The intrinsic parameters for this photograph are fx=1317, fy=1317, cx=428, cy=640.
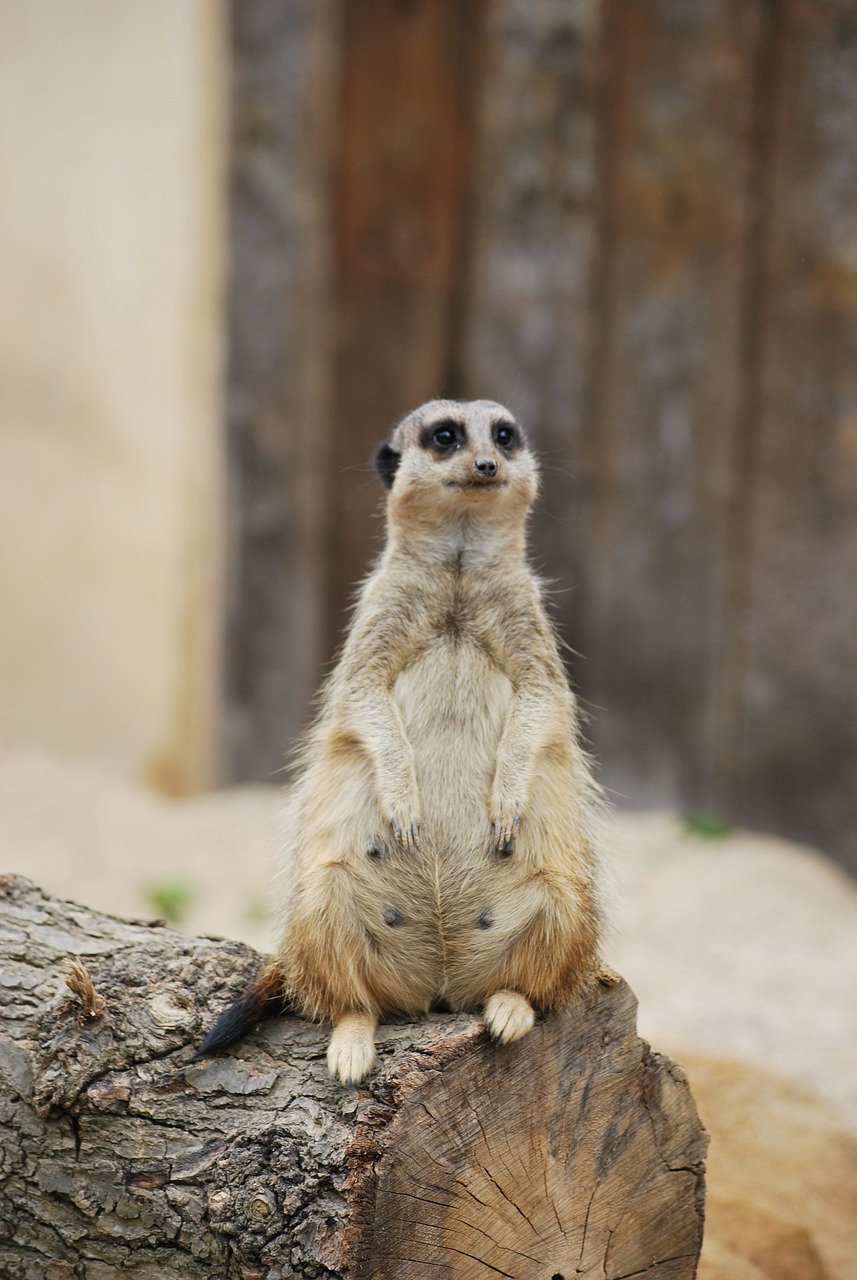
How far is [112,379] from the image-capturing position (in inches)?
199

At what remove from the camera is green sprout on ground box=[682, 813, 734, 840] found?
482cm

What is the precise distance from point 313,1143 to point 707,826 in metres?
3.28

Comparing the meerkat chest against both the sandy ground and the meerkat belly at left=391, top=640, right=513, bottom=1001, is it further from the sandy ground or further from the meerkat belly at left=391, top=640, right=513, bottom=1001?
the sandy ground

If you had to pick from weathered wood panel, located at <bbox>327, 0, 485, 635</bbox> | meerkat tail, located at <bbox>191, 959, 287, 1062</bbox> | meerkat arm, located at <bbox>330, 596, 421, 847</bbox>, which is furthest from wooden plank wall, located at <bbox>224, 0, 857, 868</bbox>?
meerkat tail, located at <bbox>191, 959, 287, 1062</bbox>

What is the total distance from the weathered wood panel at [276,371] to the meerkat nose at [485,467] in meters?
2.94

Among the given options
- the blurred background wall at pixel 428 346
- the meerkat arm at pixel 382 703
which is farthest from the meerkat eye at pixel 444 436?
the blurred background wall at pixel 428 346

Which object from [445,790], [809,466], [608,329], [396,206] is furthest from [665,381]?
[445,790]

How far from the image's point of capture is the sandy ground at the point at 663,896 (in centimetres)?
364

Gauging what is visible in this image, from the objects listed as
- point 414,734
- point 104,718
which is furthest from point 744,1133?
point 104,718

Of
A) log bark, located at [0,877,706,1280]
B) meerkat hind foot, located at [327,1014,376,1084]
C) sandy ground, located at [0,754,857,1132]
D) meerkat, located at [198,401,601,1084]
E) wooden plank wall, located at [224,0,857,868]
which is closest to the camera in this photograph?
log bark, located at [0,877,706,1280]

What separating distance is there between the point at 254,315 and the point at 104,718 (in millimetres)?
1679

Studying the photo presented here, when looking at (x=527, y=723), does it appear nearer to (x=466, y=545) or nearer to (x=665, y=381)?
(x=466, y=545)

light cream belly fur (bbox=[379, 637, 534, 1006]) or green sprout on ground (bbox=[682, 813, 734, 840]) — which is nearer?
light cream belly fur (bbox=[379, 637, 534, 1006])

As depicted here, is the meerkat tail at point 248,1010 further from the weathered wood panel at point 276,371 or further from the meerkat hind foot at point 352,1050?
the weathered wood panel at point 276,371
